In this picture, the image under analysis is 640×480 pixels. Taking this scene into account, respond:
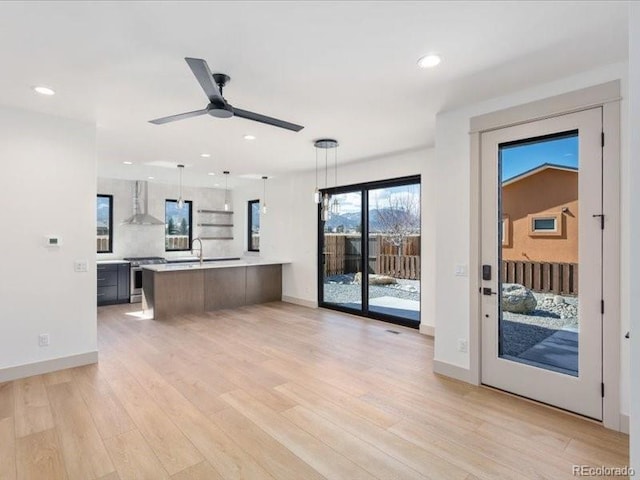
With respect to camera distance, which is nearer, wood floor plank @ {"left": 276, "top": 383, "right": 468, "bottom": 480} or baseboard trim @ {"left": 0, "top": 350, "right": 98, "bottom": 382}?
wood floor plank @ {"left": 276, "top": 383, "right": 468, "bottom": 480}

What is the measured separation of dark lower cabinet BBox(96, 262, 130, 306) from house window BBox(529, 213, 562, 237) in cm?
722

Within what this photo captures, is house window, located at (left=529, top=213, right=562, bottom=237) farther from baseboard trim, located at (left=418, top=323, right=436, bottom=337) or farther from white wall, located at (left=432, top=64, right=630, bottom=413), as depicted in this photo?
baseboard trim, located at (left=418, top=323, right=436, bottom=337)

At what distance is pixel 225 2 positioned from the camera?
195 centimetres

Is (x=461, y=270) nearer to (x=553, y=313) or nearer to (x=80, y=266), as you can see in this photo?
(x=553, y=313)

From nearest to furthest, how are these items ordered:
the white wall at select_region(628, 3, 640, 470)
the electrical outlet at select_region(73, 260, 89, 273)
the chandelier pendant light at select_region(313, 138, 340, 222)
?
the white wall at select_region(628, 3, 640, 470) < the electrical outlet at select_region(73, 260, 89, 273) < the chandelier pendant light at select_region(313, 138, 340, 222)

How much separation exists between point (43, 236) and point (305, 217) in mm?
4448

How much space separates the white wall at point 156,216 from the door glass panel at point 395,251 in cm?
482

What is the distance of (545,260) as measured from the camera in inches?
122

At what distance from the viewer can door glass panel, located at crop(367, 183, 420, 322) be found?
5.63 m

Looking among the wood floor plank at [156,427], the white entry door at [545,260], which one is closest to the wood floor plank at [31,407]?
the wood floor plank at [156,427]

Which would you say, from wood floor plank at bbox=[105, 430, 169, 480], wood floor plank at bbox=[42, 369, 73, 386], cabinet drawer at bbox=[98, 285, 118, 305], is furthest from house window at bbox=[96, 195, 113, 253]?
wood floor plank at bbox=[105, 430, 169, 480]

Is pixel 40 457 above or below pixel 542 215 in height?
below

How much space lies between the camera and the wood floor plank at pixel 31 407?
105 inches

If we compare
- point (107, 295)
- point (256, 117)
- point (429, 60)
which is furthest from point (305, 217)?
point (429, 60)
